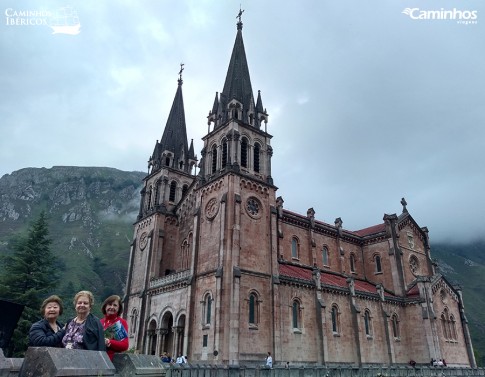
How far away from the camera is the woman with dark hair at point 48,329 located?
17.5ft

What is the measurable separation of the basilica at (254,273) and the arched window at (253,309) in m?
0.10

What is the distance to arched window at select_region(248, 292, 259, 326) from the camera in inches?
1118

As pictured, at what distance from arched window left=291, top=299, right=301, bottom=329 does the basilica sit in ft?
0.29

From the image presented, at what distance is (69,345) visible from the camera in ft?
17.9

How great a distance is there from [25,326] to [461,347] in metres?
44.1

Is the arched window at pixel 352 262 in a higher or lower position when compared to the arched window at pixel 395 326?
higher

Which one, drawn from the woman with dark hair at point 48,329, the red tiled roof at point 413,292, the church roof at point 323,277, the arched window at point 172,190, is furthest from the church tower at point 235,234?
the woman with dark hair at point 48,329

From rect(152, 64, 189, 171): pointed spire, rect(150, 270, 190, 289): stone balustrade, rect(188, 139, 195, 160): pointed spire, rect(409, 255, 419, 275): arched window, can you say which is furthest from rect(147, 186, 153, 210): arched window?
rect(409, 255, 419, 275): arched window

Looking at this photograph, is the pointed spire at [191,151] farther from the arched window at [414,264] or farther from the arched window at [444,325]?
the arched window at [444,325]

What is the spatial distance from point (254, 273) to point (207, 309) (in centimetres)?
441

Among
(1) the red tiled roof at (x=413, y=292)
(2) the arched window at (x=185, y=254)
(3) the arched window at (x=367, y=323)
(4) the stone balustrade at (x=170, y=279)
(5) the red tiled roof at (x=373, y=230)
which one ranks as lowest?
(3) the arched window at (x=367, y=323)

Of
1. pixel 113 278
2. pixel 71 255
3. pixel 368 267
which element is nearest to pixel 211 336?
pixel 368 267

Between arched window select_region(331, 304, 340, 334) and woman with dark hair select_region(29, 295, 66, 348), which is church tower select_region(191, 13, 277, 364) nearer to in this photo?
arched window select_region(331, 304, 340, 334)

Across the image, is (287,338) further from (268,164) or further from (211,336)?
(268,164)
